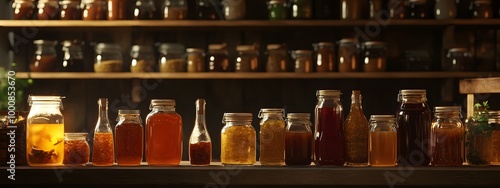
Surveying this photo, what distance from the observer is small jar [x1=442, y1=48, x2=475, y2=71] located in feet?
11.8

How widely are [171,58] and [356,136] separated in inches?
72.6

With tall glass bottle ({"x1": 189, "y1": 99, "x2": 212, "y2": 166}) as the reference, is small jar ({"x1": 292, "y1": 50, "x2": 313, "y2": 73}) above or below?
above

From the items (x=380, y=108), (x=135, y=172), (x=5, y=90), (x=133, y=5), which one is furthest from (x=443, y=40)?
(x=135, y=172)

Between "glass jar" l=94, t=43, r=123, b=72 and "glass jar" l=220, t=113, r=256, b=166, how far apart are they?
1808 mm

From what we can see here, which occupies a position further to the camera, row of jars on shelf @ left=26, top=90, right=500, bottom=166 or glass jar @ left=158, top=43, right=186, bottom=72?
glass jar @ left=158, top=43, right=186, bottom=72

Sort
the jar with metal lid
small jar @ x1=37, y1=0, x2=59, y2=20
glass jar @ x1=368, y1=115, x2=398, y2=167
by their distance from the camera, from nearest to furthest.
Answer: glass jar @ x1=368, y1=115, x2=398, y2=167 → the jar with metal lid → small jar @ x1=37, y1=0, x2=59, y2=20

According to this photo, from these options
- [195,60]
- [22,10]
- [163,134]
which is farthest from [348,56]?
[163,134]

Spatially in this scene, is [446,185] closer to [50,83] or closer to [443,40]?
[443,40]

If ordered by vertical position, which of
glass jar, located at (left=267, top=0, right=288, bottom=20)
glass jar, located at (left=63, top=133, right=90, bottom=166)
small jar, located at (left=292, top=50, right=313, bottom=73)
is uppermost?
glass jar, located at (left=267, top=0, right=288, bottom=20)

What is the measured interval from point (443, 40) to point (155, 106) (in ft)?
7.22

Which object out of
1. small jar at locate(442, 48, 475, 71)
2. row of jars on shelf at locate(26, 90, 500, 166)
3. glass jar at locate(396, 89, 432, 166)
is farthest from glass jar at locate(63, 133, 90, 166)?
small jar at locate(442, 48, 475, 71)

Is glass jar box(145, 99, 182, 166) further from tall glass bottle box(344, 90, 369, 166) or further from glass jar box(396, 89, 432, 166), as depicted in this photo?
glass jar box(396, 89, 432, 166)

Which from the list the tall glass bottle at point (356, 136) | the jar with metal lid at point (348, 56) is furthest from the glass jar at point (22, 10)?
the tall glass bottle at point (356, 136)

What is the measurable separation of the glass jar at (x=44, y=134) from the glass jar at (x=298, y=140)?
1.76 feet
